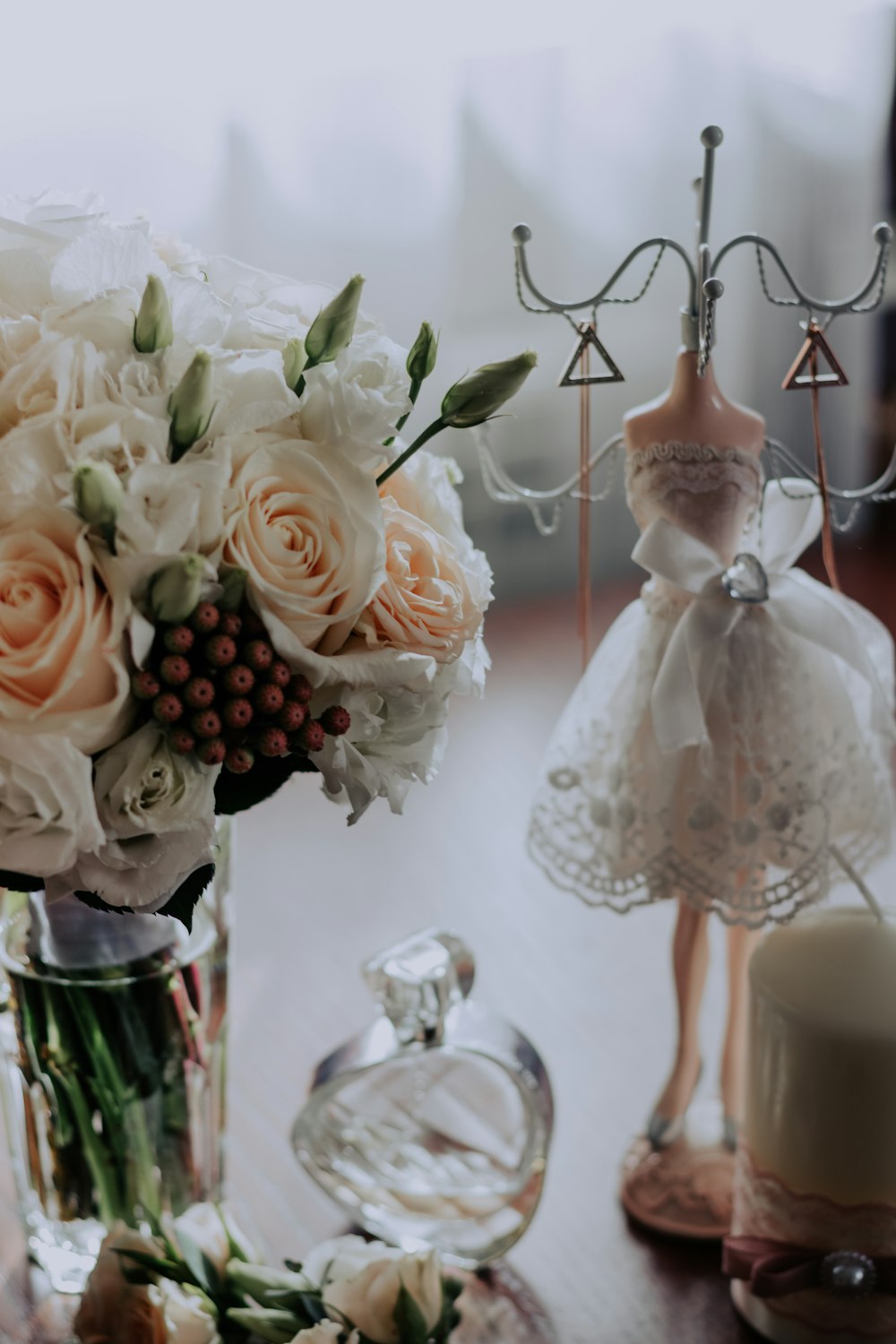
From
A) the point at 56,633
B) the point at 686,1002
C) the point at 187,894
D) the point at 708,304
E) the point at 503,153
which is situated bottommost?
the point at 686,1002

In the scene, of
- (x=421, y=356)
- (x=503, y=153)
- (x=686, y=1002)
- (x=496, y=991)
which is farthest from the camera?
(x=503, y=153)

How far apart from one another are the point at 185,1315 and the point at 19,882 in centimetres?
21

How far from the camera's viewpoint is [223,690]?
1.63 feet

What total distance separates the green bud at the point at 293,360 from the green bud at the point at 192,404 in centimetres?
4

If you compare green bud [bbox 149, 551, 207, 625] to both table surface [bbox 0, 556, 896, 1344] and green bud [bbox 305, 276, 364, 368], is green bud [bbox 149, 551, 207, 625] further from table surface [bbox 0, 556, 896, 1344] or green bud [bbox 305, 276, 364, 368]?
table surface [bbox 0, 556, 896, 1344]

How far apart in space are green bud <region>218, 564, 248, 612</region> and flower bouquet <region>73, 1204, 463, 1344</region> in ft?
0.95

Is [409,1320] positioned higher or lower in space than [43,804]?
lower

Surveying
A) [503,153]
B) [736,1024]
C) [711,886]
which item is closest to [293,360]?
[711,886]

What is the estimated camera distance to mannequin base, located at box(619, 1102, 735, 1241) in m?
0.73

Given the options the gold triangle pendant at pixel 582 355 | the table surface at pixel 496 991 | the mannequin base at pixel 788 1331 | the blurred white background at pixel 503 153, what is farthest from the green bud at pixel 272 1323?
the blurred white background at pixel 503 153

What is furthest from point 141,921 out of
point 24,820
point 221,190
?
point 221,190

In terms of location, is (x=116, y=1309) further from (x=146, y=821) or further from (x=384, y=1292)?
(x=146, y=821)

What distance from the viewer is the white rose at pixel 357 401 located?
1.70 feet

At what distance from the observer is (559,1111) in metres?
0.81
